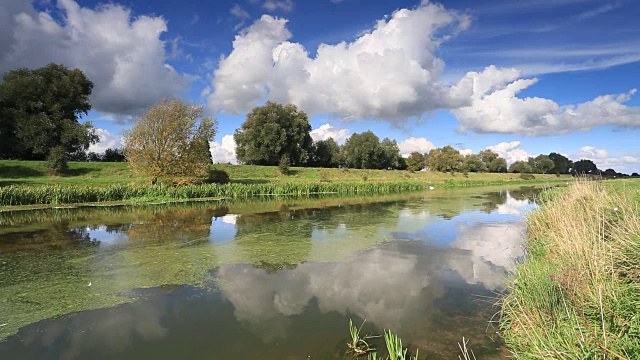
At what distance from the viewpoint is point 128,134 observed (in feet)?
97.8

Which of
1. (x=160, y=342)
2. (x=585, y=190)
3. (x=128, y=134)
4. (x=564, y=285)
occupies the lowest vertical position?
(x=160, y=342)

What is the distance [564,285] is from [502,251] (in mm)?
6683

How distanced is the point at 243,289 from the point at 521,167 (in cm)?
11843

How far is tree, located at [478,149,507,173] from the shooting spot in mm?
107250

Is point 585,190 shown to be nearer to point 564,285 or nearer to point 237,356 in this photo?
point 564,285

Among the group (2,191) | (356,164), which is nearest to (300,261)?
(2,191)

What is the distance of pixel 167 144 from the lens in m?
30.5

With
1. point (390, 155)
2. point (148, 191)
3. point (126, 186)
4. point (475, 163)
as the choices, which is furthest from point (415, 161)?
point (126, 186)

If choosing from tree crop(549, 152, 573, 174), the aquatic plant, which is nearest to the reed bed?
the aquatic plant

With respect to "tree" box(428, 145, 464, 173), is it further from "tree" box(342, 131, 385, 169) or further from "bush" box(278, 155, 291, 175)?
"bush" box(278, 155, 291, 175)

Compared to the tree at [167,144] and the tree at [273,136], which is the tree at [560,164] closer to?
the tree at [273,136]

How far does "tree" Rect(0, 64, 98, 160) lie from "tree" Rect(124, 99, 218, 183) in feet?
38.6

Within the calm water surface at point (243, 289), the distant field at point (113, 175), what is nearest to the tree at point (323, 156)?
the distant field at point (113, 175)

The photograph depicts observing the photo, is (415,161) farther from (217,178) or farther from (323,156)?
(217,178)
